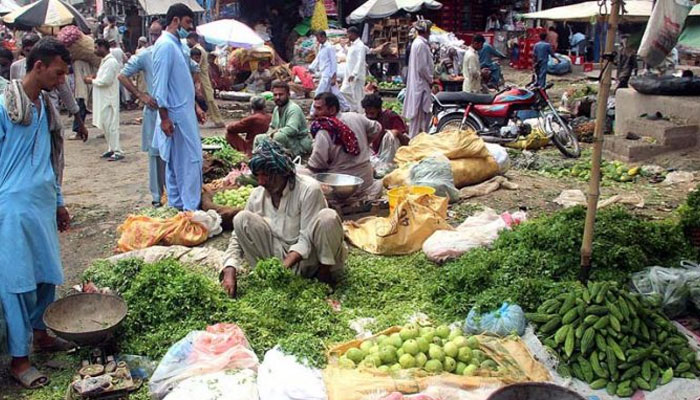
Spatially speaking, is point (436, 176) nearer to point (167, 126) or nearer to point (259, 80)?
point (167, 126)

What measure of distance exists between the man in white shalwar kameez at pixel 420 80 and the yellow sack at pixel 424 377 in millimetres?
6731

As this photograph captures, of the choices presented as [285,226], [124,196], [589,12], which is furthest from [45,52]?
[589,12]

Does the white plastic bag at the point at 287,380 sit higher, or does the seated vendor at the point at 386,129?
the seated vendor at the point at 386,129

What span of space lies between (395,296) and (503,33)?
781 inches

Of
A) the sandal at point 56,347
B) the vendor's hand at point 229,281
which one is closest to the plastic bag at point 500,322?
the vendor's hand at point 229,281

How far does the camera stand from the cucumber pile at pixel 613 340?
12.1 ft

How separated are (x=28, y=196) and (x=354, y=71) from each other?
9.75 metres

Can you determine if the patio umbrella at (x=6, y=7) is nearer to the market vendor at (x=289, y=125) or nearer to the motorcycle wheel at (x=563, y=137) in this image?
the market vendor at (x=289, y=125)

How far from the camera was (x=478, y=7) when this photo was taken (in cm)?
2408

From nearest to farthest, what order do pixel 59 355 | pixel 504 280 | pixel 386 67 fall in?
pixel 59 355 → pixel 504 280 → pixel 386 67

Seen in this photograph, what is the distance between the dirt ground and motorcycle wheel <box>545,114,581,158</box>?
0.20m

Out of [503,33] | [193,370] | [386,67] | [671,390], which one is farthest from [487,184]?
[503,33]

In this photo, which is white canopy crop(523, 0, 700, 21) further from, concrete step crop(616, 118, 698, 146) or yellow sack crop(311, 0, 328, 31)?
yellow sack crop(311, 0, 328, 31)

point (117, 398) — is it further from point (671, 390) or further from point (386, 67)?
point (386, 67)
